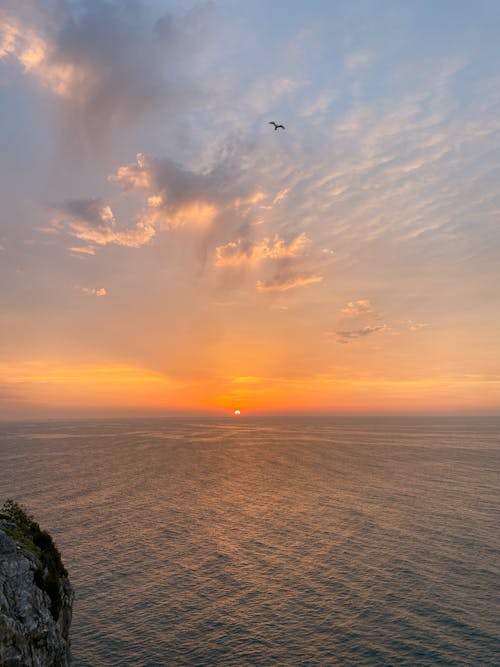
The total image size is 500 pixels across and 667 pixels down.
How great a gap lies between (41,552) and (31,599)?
17.5 ft

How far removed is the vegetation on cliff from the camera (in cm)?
2938

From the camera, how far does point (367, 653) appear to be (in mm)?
40250

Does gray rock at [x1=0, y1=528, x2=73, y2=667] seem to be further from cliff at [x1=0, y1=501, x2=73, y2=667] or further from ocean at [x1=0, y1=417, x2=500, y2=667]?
ocean at [x1=0, y1=417, x2=500, y2=667]

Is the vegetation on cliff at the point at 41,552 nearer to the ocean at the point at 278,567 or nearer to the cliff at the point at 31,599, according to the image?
the cliff at the point at 31,599

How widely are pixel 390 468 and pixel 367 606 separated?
99.5 meters

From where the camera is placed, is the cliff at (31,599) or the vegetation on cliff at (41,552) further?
the vegetation on cliff at (41,552)

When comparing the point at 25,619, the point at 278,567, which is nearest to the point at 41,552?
the point at 25,619

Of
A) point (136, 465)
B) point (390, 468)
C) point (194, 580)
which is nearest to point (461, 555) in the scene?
point (194, 580)

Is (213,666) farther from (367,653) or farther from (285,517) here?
(285,517)

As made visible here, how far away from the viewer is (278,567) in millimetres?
59688

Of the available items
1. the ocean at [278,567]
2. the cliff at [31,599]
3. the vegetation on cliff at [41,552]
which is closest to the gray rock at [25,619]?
the cliff at [31,599]

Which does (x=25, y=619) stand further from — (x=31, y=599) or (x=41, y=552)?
(x=41, y=552)

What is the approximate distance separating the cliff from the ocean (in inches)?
562

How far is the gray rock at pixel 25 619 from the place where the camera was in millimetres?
22547
